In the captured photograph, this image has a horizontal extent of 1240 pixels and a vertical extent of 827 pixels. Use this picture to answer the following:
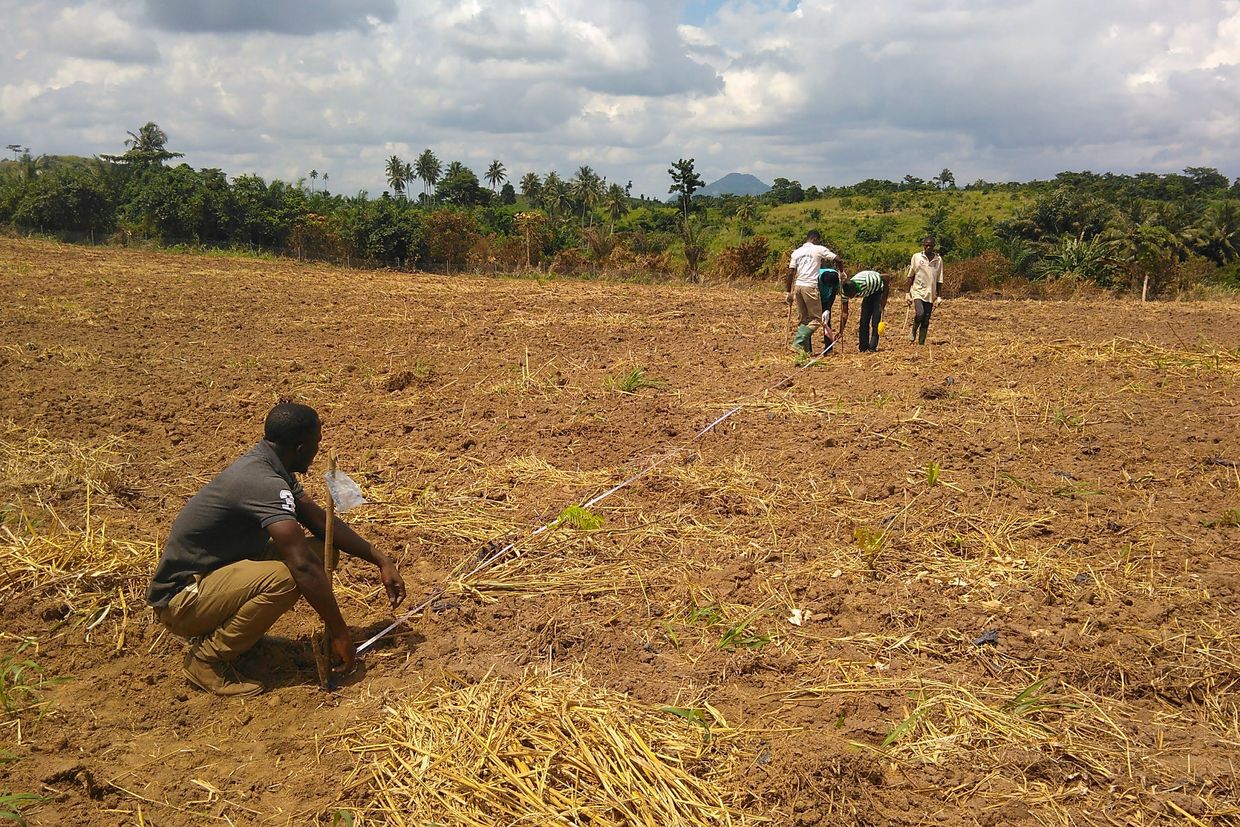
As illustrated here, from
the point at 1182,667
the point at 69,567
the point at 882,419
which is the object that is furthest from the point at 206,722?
the point at 882,419

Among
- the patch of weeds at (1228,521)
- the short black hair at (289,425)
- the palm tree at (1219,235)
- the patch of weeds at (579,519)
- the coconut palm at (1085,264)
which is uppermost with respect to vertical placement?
the palm tree at (1219,235)

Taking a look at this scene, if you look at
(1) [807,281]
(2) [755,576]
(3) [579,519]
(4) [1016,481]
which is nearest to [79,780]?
(3) [579,519]

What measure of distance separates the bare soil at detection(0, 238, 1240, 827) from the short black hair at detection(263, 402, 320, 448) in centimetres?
107

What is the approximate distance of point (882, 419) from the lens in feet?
21.8

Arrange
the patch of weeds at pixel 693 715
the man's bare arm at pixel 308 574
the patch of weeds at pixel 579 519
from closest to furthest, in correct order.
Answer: the patch of weeds at pixel 693 715 < the man's bare arm at pixel 308 574 < the patch of weeds at pixel 579 519

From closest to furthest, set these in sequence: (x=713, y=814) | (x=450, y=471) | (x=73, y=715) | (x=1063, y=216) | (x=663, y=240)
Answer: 1. (x=713, y=814)
2. (x=73, y=715)
3. (x=450, y=471)
4. (x=1063, y=216)
5. (x=663, y=240)

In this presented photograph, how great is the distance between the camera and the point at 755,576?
4.29 meters

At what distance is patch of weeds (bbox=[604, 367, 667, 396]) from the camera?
Answer: 8.35m

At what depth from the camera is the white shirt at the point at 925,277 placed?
32.6 feet

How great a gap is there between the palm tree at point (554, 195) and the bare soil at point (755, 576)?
204 feet

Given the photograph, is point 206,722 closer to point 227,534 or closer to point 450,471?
point 227,534

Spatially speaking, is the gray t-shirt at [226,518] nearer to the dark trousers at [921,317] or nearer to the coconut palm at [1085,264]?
the dark trousers at [921,317]

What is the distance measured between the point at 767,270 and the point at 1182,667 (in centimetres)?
2765

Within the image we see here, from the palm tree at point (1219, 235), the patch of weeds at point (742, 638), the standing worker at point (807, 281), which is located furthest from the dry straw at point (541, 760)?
the palm tree at point (1219, 235)
